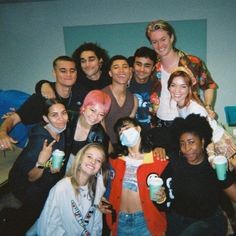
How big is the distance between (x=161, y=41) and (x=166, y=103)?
2.10ft

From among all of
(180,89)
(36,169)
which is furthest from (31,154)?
(180,89)

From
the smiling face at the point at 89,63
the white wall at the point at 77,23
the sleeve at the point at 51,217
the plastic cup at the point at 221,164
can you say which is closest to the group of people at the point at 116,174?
the sleeve at the point at 51,217

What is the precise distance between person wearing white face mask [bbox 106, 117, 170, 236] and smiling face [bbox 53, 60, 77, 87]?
2.91 ft

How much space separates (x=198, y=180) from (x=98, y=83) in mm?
1539

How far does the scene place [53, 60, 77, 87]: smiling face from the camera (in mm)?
2629

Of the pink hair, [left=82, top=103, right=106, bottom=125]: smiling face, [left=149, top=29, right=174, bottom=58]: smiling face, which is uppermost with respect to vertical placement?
[left=149, top=29, right=174, bottom=58]: smiling face

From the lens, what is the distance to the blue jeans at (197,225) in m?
1.88

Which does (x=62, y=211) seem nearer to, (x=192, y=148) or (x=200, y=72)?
(x=192, y=148)

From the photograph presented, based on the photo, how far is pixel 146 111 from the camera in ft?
9.30

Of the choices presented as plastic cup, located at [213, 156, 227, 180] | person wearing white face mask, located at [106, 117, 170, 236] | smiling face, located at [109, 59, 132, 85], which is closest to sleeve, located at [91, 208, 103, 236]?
person wearing white face mask, located at [106, 117, 170, 236]

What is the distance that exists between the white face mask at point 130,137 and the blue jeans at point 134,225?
0.57 m

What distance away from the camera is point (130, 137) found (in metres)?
2.03

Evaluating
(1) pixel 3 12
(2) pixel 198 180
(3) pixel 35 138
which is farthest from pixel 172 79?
(1) pixel 3 12

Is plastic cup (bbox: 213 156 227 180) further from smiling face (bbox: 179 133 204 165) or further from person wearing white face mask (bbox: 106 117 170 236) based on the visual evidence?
person wearing white face mask (bbox: 106 117 170 236)
